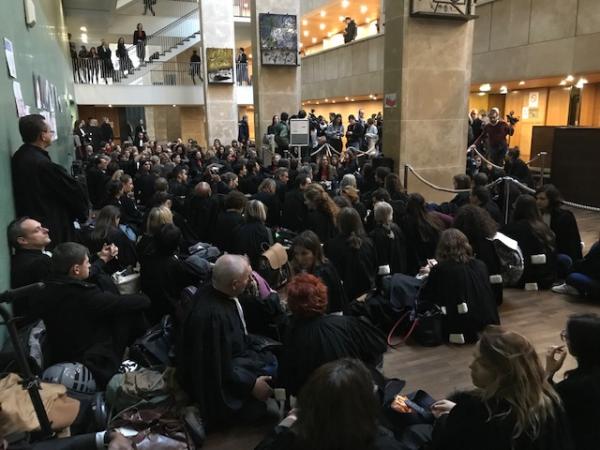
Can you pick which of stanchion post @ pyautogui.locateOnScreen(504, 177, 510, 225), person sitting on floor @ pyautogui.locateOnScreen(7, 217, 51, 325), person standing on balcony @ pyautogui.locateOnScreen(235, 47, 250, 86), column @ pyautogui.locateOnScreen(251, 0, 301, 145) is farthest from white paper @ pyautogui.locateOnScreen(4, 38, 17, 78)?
person standing on balcony @ pyautogui.locateOnScreen(235, 47, 250, 86)

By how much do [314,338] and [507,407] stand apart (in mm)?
1153

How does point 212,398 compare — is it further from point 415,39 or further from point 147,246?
point 415,39

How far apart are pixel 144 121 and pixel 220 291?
29.4m

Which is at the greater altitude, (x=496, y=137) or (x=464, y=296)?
(x=496, y=137)

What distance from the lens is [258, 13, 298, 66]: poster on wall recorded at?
49.2 feet

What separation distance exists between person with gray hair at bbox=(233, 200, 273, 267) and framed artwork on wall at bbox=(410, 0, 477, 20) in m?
6.08

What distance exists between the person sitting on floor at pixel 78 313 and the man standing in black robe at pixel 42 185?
99cm

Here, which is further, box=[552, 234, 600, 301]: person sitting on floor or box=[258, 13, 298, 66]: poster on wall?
box=[258, 13, 298, 66]: poster on wall

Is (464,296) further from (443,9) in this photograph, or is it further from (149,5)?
(149,5)

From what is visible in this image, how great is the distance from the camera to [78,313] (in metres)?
3.26

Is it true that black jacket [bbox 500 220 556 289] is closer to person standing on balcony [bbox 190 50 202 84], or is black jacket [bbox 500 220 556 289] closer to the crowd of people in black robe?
the crowd of people in black robe

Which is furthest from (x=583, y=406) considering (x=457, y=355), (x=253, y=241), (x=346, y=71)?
(x=346, y=71)

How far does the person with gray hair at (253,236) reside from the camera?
5.60m

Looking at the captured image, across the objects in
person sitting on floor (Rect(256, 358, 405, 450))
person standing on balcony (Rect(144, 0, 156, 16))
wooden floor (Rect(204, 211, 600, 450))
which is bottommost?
wooden floor (Rect(204, 211, 600, 450))
